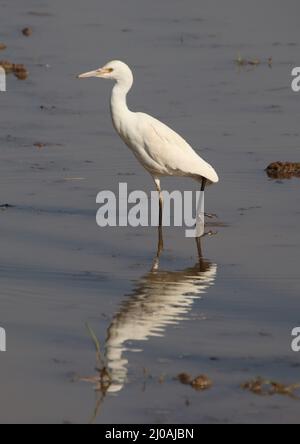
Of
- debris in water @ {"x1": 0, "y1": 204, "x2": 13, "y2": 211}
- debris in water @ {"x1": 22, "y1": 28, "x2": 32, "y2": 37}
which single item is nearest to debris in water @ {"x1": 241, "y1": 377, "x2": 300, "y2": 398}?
debris in water @ {"x1": 0, "y1": 204, "x2": 13, "y2": 211}

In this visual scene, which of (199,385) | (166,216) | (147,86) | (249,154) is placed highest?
(147,86)

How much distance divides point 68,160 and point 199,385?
660 centimetres

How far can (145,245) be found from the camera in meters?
11.9

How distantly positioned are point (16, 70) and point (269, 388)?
11245 mm

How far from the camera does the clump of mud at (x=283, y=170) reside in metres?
13.9

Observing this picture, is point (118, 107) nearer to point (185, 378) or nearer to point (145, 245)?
point (145, 245)

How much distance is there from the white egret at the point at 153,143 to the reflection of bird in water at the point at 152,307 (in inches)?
61.0

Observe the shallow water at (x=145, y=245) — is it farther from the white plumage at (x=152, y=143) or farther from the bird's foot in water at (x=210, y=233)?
the white plumage at (x=152, y=143)

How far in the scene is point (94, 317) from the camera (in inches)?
376

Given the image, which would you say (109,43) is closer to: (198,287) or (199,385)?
(198,287)

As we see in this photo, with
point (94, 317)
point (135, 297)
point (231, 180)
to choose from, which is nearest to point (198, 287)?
point (135, 297)
